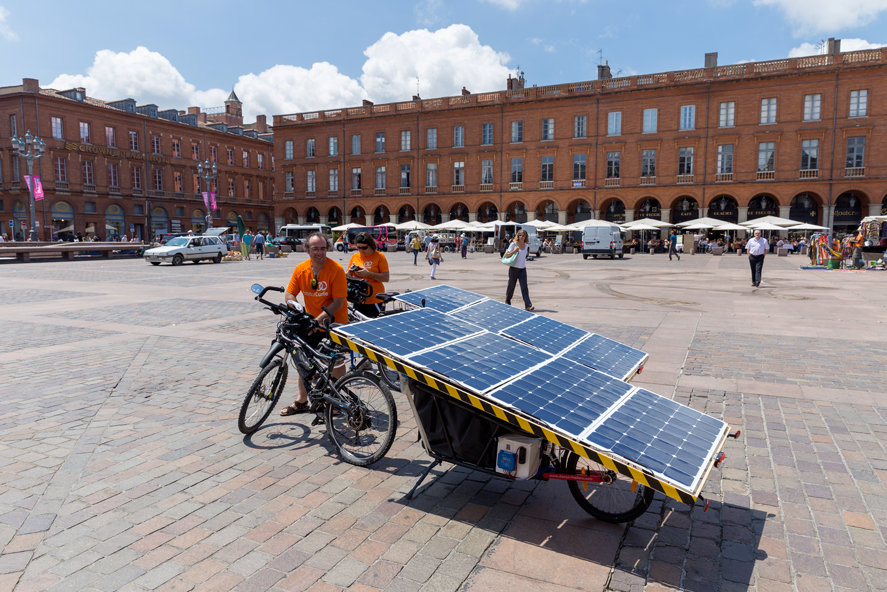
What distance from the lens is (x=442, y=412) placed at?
3.69m

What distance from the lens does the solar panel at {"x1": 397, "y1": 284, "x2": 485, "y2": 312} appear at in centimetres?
520

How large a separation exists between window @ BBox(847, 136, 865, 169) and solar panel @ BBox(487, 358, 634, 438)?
4780cm

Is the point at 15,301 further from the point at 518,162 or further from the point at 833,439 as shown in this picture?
the point at 518,162

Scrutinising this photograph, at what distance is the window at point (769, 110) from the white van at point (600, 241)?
1813 cm

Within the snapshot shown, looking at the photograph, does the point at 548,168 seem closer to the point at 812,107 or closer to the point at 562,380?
the point at 812,107

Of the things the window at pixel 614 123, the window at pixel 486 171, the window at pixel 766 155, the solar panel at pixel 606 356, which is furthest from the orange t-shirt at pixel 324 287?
the window at pixel 486 171

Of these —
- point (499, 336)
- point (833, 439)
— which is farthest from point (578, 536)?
point (833, 439)

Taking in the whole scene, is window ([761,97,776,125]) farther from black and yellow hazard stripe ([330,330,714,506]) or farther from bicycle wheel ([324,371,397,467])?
black and yellow hazard stripe ([330,330,714,506])

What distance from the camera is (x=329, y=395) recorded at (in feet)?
14.8

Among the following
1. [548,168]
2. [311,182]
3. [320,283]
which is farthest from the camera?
[311,182]

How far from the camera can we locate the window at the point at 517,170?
166 feet

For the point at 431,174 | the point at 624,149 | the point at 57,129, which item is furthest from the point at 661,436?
the point at 57,129

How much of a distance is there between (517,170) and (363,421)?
48514 millimetres

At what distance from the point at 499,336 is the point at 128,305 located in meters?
11.1
